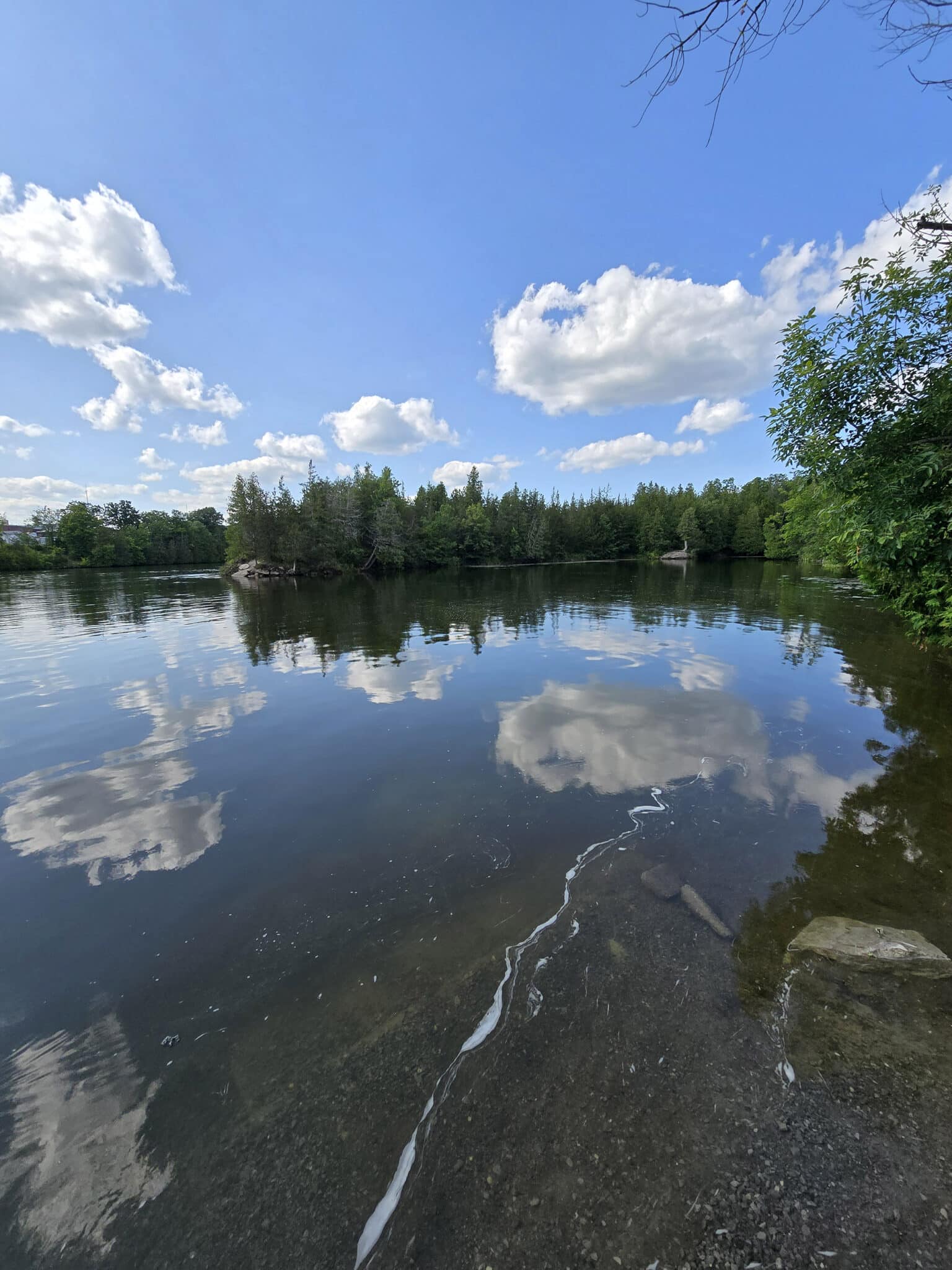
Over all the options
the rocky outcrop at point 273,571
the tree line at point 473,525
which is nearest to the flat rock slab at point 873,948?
the tree line at point 473,525

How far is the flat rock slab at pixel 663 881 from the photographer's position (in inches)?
210

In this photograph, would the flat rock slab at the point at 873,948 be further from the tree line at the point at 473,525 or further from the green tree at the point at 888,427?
the tree line at the point at 473,525

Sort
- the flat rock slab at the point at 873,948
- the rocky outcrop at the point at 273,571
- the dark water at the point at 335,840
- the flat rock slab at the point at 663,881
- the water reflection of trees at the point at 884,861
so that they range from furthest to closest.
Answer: the rocky outcrop at the point at 273,571, the flat rock slab at the point at 663,881, the water reflection of trees at the point at 884,861, the flat rock slab at the point at 873,948, the dark water at the point at 335,840

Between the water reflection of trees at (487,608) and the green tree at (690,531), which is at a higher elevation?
the green tree at (690,531)

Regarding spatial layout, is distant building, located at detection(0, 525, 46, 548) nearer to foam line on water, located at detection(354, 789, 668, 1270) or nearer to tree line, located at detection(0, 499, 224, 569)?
tree line, located at detection(0, 499, 224, 569)

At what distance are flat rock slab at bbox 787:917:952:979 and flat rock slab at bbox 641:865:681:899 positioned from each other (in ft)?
3.78

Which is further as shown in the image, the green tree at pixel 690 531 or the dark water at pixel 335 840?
the green tree at pixel 690 531

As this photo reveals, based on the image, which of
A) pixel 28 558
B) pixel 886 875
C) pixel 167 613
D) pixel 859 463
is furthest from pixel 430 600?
pixel 28 558

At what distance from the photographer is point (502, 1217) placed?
2.71m

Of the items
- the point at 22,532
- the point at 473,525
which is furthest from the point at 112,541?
the point at 473,525

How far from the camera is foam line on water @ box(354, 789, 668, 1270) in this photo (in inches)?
107

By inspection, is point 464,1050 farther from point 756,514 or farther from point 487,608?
point 756,514

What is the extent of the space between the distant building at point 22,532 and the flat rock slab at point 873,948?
123 m

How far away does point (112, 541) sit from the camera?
328ft
